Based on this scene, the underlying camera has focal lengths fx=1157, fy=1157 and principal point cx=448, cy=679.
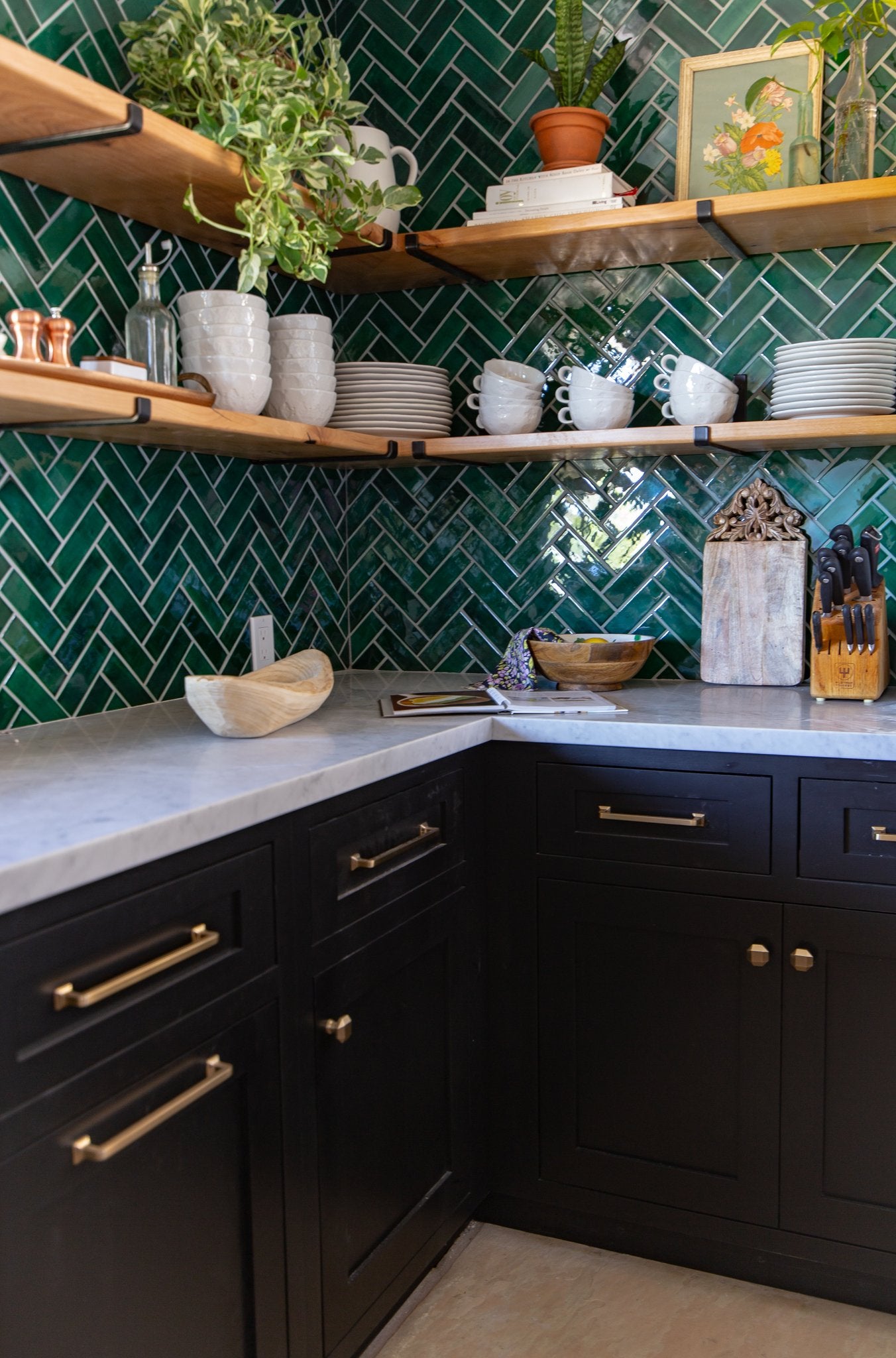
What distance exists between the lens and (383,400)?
246cm

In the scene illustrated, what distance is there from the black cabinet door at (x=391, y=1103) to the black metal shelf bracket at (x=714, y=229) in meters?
1.32

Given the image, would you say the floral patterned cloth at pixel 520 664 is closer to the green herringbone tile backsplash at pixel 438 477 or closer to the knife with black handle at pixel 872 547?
the green herringbone tile backsplash at pixel 438 477

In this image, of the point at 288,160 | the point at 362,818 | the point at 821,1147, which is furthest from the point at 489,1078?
the point at 288,160

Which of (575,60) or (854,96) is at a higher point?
(575,60)

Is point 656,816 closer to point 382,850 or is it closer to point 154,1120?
point 382,850

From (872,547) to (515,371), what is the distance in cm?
84

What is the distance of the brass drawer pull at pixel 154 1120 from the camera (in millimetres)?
1170

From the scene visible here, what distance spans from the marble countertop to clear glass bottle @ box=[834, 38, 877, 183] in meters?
1.01

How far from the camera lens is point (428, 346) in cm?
274

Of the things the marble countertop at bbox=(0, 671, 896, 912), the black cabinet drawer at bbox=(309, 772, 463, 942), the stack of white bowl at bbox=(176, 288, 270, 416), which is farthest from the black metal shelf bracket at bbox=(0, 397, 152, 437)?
the black cabinet drawer at bbox=(309, 772, 463, 942)

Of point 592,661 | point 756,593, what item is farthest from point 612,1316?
point 756,593

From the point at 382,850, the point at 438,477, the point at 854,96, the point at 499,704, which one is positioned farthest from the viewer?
the point at 438,477

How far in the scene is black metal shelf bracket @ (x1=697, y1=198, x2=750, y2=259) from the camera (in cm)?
214

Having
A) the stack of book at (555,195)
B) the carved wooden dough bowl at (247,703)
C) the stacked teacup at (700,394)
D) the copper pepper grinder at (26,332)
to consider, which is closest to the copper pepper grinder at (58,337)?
the copper pepper grinder at (26,332)
